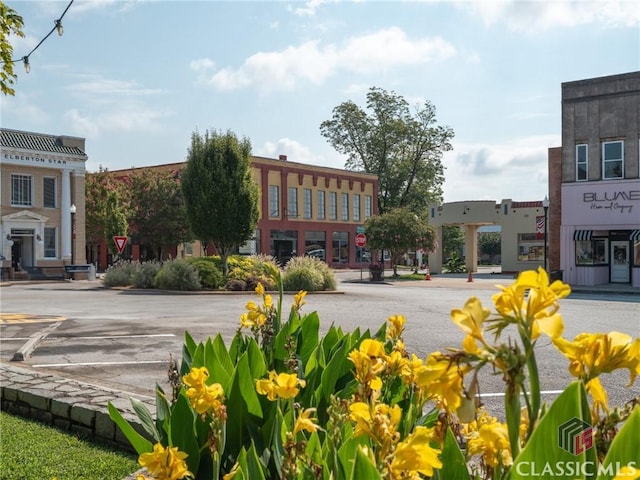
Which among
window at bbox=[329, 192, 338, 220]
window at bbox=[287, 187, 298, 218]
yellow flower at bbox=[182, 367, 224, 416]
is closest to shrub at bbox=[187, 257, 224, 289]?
yellow flower at bbox=[182, 367, 224, 416]

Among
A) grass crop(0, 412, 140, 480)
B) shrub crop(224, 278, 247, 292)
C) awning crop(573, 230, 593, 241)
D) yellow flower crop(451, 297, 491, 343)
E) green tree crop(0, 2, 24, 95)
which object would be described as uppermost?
green tree crop(0, 2, 24, 95)

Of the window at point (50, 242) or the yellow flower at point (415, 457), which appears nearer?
the yellow flower at point (415, 457)

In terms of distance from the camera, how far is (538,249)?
47.6m

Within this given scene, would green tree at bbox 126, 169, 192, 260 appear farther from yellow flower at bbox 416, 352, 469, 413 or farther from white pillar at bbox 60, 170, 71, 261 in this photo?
yellow flower at bbox 416, 352, 469, 413

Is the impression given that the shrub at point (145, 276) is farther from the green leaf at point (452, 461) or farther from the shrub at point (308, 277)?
the green leaf at point (452, 461)

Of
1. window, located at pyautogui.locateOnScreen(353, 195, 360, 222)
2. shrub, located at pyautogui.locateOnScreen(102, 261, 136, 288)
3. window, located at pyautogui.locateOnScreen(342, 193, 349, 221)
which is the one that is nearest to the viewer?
shrub, located at pyautogui.locateOnScreen(102, 261, 136, 288)

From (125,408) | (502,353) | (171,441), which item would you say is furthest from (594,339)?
(125,408)

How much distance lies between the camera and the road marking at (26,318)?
1377 cm

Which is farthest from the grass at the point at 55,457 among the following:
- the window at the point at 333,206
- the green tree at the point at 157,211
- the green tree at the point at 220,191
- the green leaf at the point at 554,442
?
the window at the point at 333,206

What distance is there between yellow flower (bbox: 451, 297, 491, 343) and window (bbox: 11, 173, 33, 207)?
45.0 meters

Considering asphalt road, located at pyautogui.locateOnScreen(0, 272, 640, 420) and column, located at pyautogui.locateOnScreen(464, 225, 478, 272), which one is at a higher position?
column, located at pyautogui.locateOnScreen(464, 225, 478, 272)

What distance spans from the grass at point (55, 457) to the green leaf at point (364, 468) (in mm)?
3156

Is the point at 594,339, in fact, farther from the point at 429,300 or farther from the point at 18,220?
the point at 18,220

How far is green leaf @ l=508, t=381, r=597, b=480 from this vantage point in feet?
4.15
